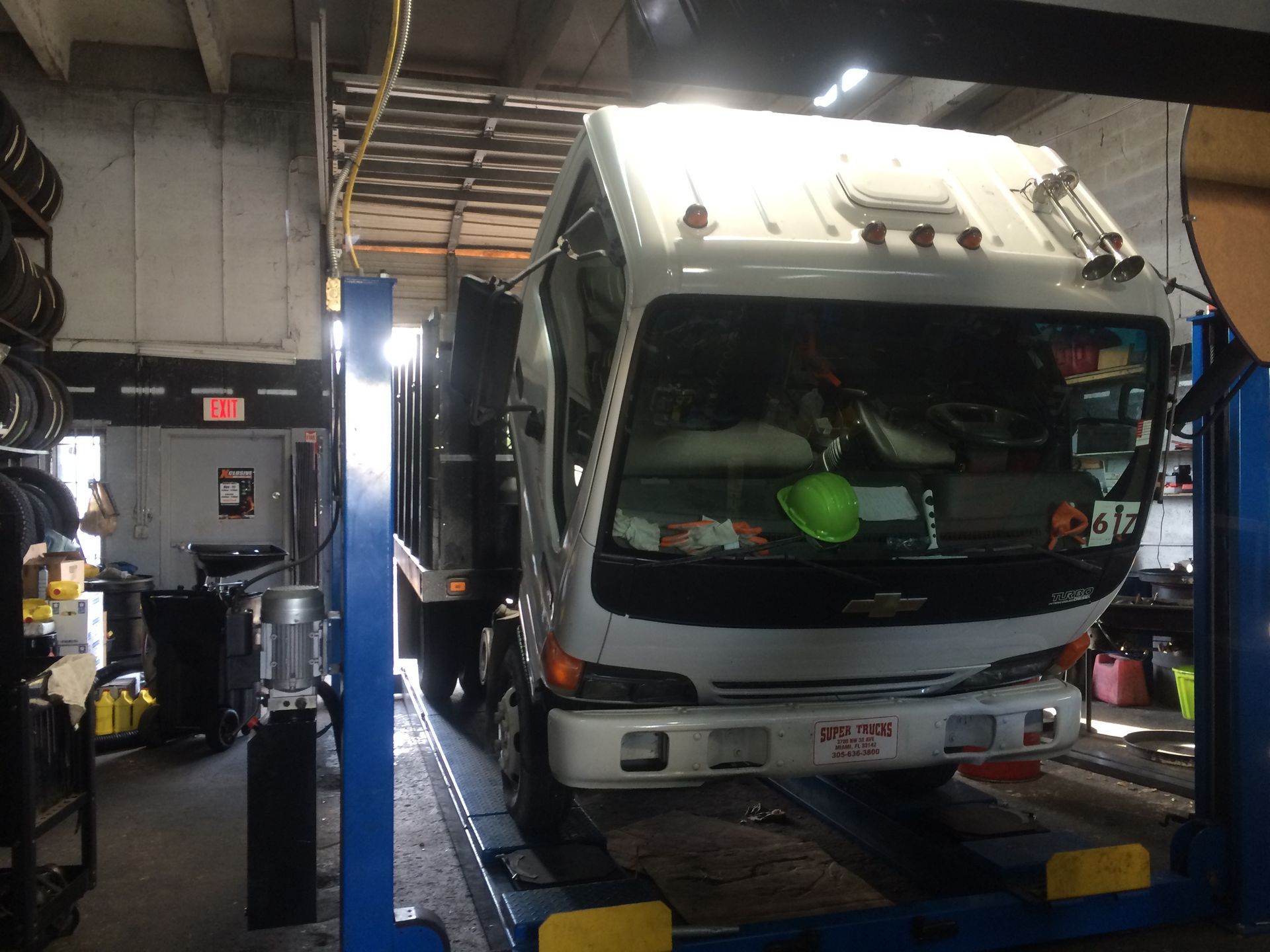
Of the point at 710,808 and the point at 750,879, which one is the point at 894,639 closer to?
the point at 750,879

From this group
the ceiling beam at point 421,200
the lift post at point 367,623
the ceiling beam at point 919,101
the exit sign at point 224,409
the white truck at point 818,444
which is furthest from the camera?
the exit sign at point 224,409

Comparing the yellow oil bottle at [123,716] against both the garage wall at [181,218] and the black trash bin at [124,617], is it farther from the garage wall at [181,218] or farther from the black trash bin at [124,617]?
the garage wall at [181,218]

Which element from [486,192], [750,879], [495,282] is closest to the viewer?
[495,282]

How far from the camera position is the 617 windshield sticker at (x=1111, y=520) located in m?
3.31

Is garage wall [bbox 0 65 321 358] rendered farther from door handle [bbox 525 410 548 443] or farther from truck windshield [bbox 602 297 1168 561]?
truck windshield [bbox 602 297 1168 561]

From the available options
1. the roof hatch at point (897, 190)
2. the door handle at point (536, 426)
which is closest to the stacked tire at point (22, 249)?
the door handle at point (536, 426)

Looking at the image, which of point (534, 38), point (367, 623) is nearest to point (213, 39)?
point (534, 38)

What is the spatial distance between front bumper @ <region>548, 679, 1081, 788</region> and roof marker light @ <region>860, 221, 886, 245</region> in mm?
1464

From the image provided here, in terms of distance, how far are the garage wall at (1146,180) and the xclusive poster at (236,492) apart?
8.06 m

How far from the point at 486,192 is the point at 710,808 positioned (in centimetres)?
599

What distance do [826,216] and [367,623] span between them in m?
1.82

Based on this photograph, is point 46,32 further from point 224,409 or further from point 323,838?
point 323,838

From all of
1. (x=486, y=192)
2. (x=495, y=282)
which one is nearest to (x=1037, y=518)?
(x=495, y=282)

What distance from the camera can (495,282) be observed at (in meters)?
3.02
